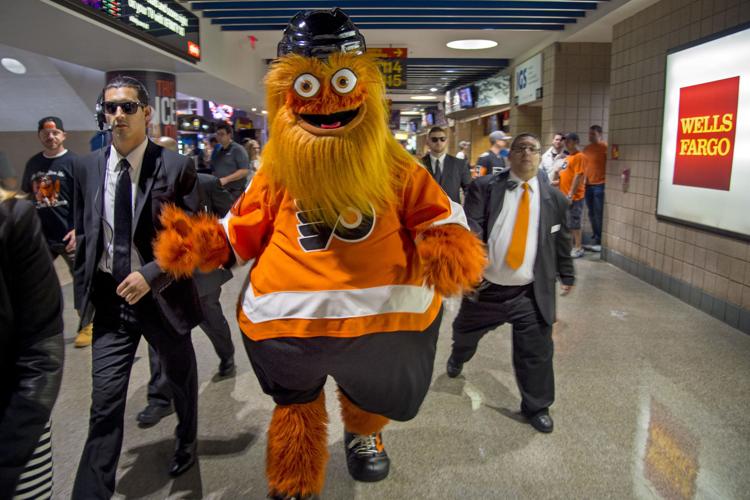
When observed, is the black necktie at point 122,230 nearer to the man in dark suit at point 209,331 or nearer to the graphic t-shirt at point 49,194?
the man in dark suit at point 209,331

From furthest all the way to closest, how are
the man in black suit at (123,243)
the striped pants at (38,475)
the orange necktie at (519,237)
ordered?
the orange necktie at (519,237), the man in black suit at (123,243), the striped pants at (38,475)

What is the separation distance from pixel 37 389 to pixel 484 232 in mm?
2007

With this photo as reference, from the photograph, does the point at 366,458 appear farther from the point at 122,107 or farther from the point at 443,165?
the point at 443,165

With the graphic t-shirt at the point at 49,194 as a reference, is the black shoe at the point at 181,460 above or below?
below

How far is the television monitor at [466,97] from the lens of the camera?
13523mm

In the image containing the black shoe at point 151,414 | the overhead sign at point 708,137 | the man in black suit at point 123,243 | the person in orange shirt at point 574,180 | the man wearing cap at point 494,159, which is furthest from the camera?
the person in orange shirt at point 574,180

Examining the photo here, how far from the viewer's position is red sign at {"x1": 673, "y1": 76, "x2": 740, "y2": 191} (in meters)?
4.23

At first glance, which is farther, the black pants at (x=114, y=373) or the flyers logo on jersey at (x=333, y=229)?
the black pants at (x=114, y=373)

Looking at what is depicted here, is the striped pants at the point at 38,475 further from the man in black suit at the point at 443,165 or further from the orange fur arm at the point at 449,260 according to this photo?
the man in black suit at the point at 443,165

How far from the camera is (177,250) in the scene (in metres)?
1.75

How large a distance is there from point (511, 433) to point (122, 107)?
2.17 metres

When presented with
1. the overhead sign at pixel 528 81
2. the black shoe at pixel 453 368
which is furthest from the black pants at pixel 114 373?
the overhead sign at pixel 528 81

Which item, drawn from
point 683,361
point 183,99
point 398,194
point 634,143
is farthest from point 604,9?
point 183,99

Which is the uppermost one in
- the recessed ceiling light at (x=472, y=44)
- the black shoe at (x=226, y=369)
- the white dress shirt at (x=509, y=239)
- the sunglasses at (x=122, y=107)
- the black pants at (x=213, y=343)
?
the recessed ceiling light at (x=472, y=44)
